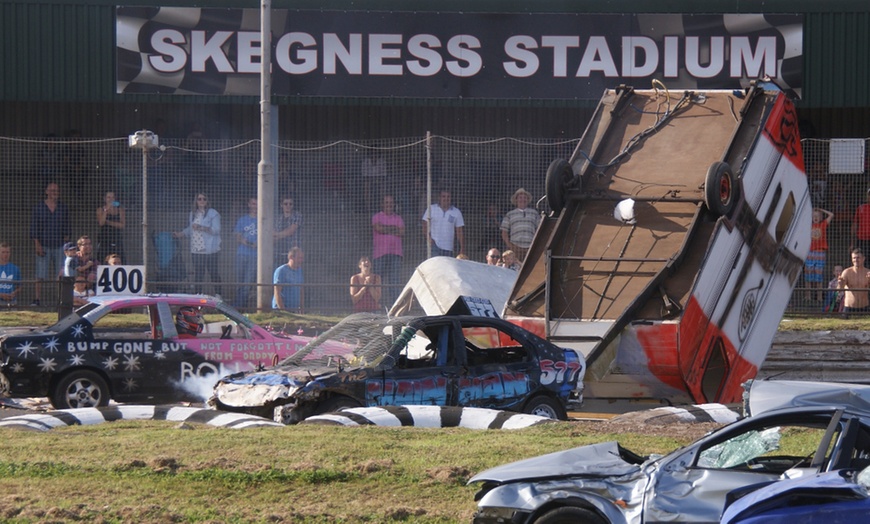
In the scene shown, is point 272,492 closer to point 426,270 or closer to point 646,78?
point 426,270

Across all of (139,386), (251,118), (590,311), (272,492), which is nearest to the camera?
(272,492)

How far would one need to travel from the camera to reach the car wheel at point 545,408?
12773 mm

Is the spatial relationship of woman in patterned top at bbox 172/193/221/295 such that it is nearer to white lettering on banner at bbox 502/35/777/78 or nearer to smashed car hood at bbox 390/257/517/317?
smashed car hood at bbox 390/257/517/317

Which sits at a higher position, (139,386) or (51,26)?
(51,26)

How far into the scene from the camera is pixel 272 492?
8.45 meters

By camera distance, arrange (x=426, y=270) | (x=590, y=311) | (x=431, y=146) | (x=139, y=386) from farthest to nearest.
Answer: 1. (x=431, y=146)
2. (x=426, y=270)
3. (x=139, y=386)
4. (x=590, y=311)

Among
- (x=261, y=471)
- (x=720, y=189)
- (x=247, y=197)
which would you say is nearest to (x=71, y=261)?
(x=247, y=197)

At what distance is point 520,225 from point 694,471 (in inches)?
557

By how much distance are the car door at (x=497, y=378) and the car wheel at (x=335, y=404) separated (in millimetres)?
1083

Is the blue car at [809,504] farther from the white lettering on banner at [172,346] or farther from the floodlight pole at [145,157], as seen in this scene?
the floodlight pole at [145,157]

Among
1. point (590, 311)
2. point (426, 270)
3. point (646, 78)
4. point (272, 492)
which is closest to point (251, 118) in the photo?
point (646, 78)

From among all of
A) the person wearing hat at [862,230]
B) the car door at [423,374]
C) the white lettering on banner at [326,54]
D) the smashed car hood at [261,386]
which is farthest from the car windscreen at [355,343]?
the white lettering on banner at [326,54]

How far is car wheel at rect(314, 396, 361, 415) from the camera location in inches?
469

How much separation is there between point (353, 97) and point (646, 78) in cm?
572
